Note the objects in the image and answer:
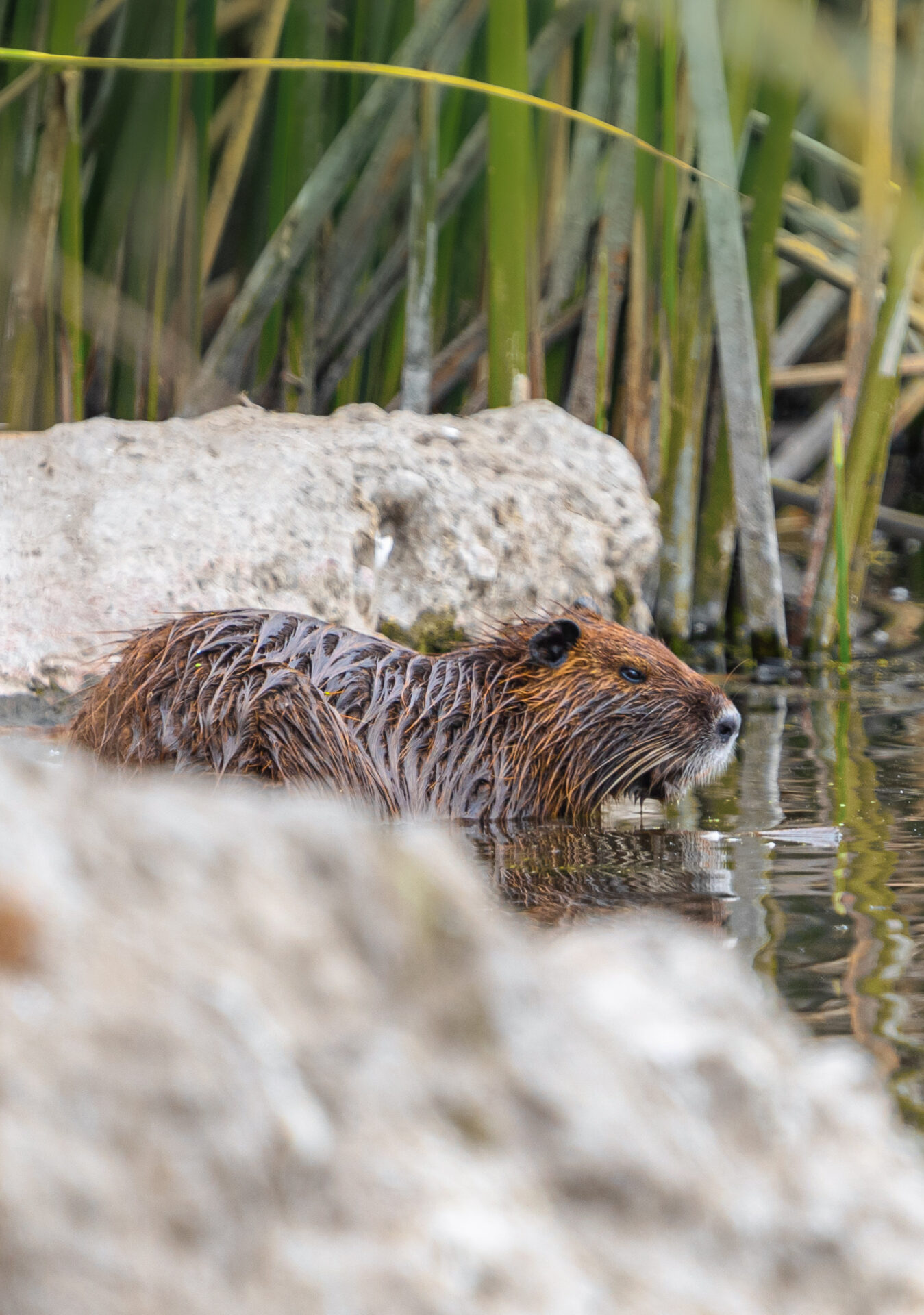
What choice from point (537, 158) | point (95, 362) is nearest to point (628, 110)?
point (537, 158)

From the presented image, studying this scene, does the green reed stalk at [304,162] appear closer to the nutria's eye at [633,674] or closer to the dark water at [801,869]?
the dark water at [801,869]

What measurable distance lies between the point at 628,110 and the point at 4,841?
189 inches

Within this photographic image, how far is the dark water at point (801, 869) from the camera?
2.07 meters

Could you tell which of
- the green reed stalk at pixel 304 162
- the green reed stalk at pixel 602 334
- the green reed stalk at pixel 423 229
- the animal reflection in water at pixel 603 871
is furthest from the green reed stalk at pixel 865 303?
the animal reflection in water at pixel 603 871

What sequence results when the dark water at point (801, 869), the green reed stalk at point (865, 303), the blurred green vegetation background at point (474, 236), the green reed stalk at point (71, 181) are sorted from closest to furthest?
the dark water at point (801, 869) < the green reed stalk at point (71, 181) < the blurred green vegetation background at point (474, 236) < the green reed stalk at point (865, 303)

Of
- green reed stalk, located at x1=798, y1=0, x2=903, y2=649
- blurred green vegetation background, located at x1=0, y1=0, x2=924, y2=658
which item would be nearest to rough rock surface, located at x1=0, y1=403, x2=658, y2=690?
blurred green vegetation background, located at x1=0, y1=0, x2=924, y2=658

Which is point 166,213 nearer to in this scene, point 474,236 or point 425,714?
point 474,236

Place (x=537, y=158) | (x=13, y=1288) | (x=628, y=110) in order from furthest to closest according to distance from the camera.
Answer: (x=537, y=158)
(x=628, y=110)
(x=13, y=1288)

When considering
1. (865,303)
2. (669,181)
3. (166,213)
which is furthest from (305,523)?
(865,303)

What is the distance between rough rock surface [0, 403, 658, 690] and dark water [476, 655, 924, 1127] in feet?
2.99

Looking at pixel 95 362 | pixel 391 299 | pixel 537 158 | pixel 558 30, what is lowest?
pixel 95 362

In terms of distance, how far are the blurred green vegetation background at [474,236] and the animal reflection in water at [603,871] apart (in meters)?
2.11

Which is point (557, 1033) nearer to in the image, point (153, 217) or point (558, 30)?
point (153, 217)

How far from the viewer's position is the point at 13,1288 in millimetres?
778
